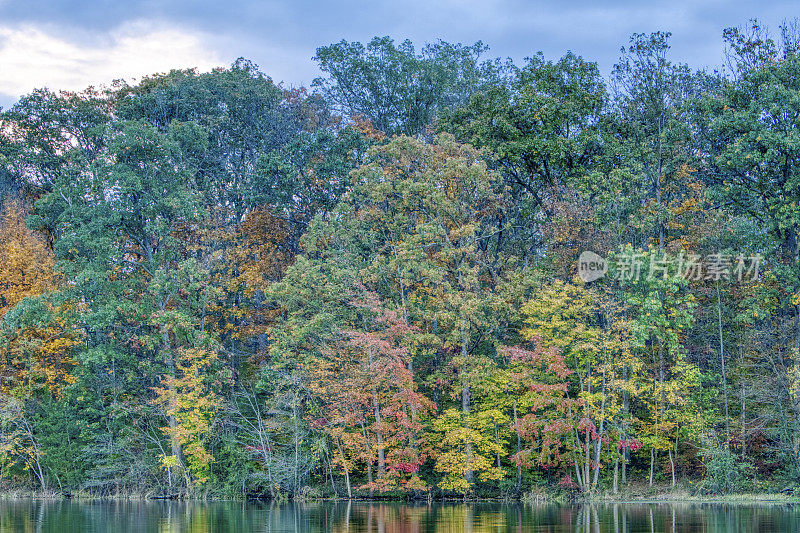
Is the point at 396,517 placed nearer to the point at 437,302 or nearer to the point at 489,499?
the point at 489,499

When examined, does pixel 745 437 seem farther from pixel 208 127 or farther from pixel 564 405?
pixel 208 127

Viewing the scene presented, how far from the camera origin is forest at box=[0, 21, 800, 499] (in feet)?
106

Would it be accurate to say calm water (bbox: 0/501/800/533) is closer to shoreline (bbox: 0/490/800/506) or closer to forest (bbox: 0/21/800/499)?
shoreline (bbox: 0/490/800/506)

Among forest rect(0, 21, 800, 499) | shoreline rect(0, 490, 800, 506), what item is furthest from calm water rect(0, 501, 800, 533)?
forest rect(0, 21, 800, 499)

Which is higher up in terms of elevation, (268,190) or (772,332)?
(268,190)

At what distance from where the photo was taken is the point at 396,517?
2617cm

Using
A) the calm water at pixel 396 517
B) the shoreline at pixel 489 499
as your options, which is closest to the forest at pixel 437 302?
the shoreline at pixel 489 499

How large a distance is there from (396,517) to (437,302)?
428 inches

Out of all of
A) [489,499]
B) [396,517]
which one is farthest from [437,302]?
[396,517]

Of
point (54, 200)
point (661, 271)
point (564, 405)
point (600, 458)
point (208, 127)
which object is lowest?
point (600, 458)

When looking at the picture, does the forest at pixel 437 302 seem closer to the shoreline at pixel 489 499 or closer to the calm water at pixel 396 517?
the shoreline at pixel 489 499

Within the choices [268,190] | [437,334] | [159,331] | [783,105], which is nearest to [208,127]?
[268,190]

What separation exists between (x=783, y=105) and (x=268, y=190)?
2438 centimetres

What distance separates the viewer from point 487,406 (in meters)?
34.2
